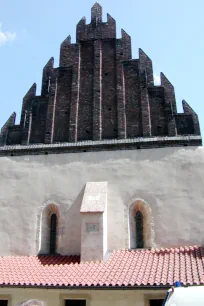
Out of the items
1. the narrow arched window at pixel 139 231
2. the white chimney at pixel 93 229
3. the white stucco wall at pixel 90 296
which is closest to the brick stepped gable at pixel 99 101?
the narrow arched window at pixel 139 231

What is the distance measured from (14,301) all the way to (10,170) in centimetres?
570

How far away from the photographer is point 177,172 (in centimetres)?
1349

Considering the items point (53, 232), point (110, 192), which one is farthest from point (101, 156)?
point (53, 232)

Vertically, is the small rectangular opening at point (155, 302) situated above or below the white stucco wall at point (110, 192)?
below

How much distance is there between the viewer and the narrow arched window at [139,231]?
1309 cm

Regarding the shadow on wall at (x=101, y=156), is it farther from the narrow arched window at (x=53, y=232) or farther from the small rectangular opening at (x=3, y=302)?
the small rectangular opening at (x=3, y=302)

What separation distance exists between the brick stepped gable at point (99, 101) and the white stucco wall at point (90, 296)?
19.9ft

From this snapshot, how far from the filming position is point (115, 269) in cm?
1095

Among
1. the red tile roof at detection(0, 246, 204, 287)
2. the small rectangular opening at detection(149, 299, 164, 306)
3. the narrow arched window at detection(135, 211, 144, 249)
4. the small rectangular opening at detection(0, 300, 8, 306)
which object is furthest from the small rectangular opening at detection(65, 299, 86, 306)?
the narrow arched window at detection(135, 211, 144, 249)

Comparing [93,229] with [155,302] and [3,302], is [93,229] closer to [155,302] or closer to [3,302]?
[155,302]

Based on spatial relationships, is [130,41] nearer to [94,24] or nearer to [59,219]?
[94,24]

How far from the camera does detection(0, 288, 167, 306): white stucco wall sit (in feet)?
32.7

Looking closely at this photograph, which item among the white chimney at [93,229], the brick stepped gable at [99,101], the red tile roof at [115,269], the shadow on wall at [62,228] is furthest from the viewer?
the brick stepped gable at [99,101]

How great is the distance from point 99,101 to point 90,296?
8093 mm
